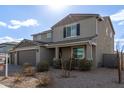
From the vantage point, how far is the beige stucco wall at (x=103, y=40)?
1956 cm

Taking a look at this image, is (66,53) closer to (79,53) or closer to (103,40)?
(79,53)

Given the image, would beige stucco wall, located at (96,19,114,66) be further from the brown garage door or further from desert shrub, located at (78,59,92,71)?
the brown garage door

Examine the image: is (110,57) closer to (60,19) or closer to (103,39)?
(103,39)

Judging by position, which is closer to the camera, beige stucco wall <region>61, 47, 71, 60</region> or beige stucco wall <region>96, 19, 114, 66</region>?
beige stucco wall <region>96, 19, 114, 66</region>

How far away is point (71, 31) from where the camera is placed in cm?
2125

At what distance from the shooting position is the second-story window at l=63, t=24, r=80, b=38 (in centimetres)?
2070

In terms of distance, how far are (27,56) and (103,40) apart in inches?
388

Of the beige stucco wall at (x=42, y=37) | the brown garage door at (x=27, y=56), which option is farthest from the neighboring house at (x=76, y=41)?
the beige stucco wall at (x=42, y=37)

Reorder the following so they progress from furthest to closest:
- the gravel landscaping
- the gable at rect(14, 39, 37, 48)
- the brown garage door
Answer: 1. the gable at rect(14, 39, 37, 48)
2. the brown garage door
3. the gravel landscaping

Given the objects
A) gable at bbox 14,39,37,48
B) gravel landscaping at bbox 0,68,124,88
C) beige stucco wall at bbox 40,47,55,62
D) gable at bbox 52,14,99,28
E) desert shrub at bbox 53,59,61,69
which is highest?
gable at bbox 52,14,99,28

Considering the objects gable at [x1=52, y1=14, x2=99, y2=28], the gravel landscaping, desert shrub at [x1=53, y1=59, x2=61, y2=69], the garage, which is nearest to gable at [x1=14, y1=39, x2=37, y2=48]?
the garage

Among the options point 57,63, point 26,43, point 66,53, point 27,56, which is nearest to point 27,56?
point 27,56
